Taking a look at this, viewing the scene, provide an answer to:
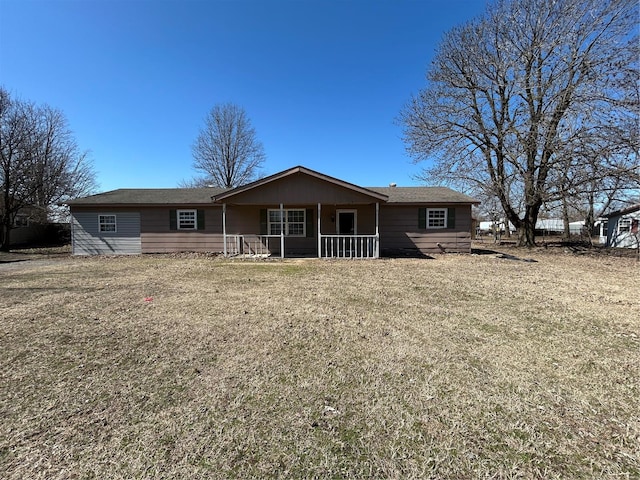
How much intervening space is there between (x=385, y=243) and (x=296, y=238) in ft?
13.9

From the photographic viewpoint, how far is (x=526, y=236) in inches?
715

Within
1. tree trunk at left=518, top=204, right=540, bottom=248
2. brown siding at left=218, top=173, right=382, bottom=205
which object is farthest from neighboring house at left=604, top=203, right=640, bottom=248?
brown siding at left=218, top=173, right=382, bottom=205

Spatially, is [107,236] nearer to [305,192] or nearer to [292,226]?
[292,226]

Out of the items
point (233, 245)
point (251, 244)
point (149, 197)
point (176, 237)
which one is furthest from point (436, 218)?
point (149, 197)

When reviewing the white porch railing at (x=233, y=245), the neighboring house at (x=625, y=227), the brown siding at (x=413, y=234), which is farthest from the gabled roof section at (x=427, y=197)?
the neighboring house at (x=625, y=227)

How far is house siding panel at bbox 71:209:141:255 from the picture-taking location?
46.0ft

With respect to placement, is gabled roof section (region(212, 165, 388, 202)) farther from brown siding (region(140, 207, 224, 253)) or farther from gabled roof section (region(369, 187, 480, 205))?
brown siding (region(140, 207, 224, 253))

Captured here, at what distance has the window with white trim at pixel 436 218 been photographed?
14.1 m

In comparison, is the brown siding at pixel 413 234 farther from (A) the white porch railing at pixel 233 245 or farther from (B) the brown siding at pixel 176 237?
(B) the brown siding at pixel 176 237

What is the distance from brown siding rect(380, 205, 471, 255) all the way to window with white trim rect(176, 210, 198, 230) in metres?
8.73

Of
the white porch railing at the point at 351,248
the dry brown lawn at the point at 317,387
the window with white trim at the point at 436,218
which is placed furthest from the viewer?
the window with white trim at the point at 436,218

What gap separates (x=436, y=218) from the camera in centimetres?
1412

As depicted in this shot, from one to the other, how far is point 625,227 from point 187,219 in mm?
27758

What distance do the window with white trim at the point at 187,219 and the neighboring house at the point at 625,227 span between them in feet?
84.2
